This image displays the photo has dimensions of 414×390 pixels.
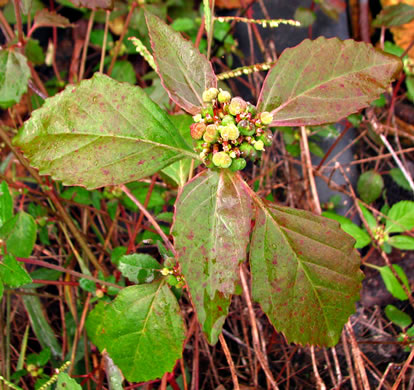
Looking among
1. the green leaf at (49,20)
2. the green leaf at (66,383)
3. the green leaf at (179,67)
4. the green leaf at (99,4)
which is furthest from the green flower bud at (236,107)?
the green leaf at (49,20)

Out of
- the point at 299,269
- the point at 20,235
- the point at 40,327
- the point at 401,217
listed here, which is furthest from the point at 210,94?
the point at 40,327

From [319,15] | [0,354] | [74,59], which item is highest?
[319,15]

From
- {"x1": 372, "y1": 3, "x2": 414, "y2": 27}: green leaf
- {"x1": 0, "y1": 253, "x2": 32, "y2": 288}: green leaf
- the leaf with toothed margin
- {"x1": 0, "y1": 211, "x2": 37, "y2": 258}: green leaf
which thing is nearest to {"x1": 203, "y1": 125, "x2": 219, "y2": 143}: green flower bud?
the leaf with toothed margin

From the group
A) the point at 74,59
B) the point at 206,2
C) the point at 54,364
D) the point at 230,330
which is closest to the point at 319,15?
the point at 74,59

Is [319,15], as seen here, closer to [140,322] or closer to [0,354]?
[140,322]

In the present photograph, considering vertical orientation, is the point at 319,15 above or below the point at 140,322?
above

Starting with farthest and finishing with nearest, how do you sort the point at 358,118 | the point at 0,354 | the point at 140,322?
the point at 358,118, the point at 0,354, the point at 140,322

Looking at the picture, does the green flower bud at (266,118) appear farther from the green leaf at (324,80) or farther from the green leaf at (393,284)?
the green leaf at (393,284)

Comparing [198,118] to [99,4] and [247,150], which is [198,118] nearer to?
[247,150]
